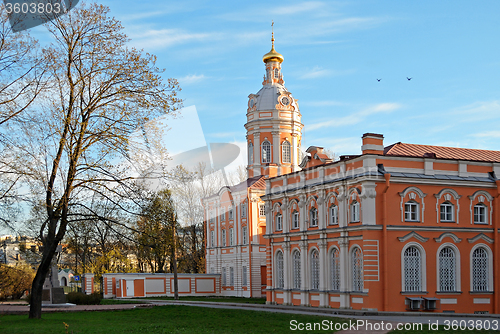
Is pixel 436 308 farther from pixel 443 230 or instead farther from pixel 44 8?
pixel 44 8

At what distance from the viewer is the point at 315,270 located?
108 feet

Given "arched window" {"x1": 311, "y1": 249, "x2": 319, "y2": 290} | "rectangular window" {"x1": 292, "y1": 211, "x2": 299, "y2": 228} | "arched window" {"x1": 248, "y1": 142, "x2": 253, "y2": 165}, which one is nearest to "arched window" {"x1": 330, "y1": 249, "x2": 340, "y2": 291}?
"arched window" {"x1": 311, "y1": 249, "x2": 319, "y2": 290}

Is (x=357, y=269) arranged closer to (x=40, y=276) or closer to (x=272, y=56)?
(x=40, y=276)

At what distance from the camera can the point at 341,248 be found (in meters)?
30.3

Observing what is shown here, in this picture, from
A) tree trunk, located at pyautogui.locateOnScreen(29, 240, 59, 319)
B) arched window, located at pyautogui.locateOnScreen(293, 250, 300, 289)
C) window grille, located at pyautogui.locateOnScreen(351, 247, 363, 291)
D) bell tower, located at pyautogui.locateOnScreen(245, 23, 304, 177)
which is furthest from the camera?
bell tower, located at pyautogui.locateOnScreen(245, 23, 304, 177)

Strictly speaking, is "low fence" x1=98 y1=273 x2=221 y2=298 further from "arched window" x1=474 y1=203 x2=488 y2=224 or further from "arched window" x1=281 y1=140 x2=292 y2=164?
"arched window" x1=474 y1=203 x2=488 y2=224

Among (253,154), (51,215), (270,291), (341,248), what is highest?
(253,154)

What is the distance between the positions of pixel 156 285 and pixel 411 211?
2671 centimetres

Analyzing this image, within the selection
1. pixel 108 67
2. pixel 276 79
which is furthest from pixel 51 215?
pixel 276 79

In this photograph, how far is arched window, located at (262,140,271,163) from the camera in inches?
1955

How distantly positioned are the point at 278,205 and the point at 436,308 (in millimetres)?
11577

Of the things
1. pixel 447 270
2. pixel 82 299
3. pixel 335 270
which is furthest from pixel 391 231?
pixel 82 299

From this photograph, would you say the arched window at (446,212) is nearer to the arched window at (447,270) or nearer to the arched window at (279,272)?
the arched window at (447,270)

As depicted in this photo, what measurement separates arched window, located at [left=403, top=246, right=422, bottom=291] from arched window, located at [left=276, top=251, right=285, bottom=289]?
9.05m
